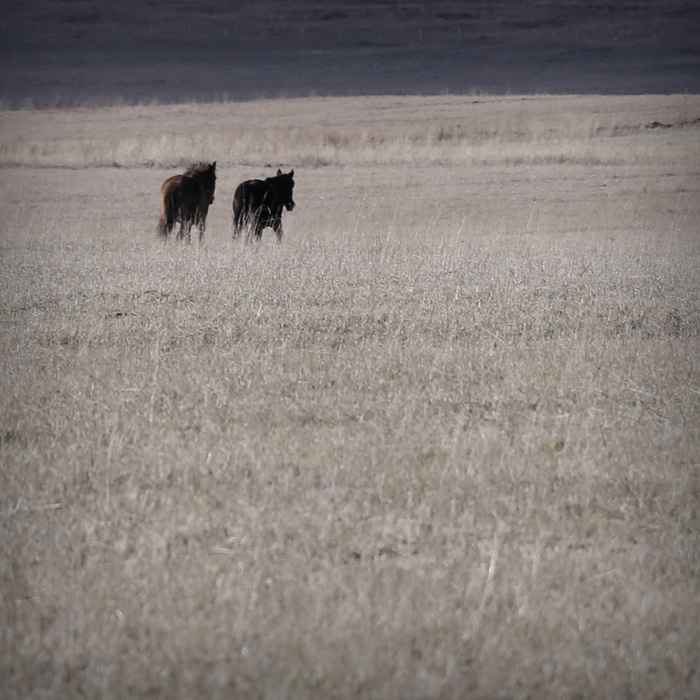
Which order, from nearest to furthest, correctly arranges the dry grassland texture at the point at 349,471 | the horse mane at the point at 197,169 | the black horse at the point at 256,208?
1. the dry grassland texture at the point at 349,471
2. the black horse at the point at 256,208
3. the horse mane at the point at 197,169

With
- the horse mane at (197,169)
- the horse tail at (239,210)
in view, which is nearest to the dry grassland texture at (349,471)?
the horse tail at (239,210)

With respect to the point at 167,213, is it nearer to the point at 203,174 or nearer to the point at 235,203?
the point at 203,174

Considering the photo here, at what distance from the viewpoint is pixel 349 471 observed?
4.47m

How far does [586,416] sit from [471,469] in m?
1.24

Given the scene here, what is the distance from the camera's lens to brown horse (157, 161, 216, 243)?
42.2 feet

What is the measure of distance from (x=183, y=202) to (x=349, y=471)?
9151 mm

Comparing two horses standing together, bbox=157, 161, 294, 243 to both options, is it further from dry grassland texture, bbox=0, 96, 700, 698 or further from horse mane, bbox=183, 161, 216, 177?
dry grassland texture, bbox=0, 96, 700, 698

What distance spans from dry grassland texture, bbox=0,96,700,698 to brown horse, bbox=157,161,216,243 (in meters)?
0.71

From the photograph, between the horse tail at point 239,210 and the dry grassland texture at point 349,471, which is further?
the horse tail at point 239,210

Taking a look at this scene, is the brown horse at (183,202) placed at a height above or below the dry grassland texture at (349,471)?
above

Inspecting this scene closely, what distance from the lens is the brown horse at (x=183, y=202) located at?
42.2 ft

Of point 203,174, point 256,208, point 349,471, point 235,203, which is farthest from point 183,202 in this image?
→ point 349,471

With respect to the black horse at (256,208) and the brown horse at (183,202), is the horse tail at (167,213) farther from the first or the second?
the black horse at (256,208)

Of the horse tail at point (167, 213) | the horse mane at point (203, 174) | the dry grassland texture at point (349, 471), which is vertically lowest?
the dry grassland texture at point (349, 471)
